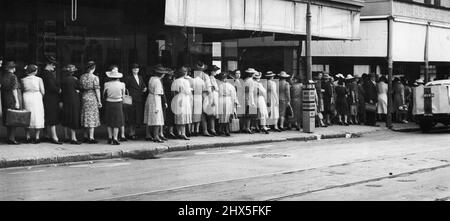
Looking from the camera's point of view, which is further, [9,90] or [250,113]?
Answer: [250,113]

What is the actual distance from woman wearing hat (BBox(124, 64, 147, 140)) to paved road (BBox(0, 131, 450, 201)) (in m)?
2.15

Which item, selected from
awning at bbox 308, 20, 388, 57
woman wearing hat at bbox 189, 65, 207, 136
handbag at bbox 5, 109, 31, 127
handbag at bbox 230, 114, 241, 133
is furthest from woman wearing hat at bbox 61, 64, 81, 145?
awning at bbox 308, 20, 388, 57

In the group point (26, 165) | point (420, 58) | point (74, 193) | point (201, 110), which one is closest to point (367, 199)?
point (74, 193)

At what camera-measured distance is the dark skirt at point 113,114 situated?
1546 centimetres

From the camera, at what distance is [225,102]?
711 inches

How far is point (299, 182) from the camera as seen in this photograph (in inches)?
400

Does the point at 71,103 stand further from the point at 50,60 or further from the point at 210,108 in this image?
the point at 210,108

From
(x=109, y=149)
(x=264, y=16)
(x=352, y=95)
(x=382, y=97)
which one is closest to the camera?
(x=109, y=149)

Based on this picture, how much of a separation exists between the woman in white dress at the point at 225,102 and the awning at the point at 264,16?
1.57m

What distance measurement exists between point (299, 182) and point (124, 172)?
331 centimetres

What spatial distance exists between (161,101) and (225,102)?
2.34 meters

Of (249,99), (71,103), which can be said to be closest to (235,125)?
(249,99)
